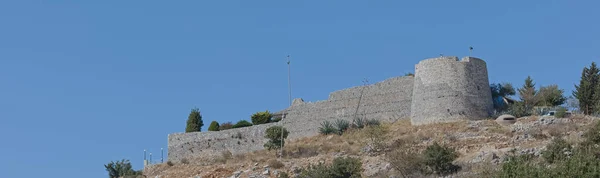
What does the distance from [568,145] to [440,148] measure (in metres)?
3.56

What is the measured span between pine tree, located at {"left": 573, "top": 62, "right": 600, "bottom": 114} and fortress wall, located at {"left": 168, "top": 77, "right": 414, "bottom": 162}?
5.98 m

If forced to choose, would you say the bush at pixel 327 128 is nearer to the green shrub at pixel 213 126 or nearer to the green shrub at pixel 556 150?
the green shrub at pixel 213 126

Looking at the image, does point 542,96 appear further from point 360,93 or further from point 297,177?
point 297,177

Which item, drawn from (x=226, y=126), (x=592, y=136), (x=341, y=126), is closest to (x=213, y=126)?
(x=226, y=126)

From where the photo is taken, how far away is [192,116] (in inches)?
1833

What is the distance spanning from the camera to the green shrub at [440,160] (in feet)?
97.0

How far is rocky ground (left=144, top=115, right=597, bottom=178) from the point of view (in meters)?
31.3

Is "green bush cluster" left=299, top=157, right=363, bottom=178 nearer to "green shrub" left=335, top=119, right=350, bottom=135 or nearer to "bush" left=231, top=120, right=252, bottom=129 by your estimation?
"green shrub" left=335, top=119, right=350, bottom=135

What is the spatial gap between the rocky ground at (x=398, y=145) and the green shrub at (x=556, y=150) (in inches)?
43.9

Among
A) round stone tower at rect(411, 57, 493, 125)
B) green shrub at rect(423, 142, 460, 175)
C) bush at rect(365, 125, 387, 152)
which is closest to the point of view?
green shrub at rect(423, 142, 460, 175)

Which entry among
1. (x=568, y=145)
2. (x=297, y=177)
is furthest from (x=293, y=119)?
(x=568, y=145)

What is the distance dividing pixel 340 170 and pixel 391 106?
10295 mm

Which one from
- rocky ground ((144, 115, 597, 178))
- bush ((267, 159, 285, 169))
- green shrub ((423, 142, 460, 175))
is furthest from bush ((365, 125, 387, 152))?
green shrub ((423, 142, 460, 175))

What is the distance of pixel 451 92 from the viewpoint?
37281mm
